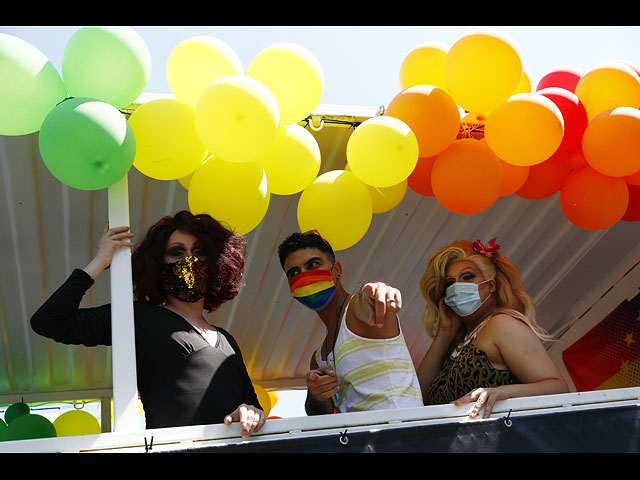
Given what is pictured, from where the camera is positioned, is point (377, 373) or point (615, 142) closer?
point (377, 373)

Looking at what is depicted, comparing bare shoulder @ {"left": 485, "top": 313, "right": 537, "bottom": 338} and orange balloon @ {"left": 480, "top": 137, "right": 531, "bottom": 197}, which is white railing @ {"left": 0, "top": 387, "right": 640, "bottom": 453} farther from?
orange balloon @ {"left": 480, "top": 137, "right": 531, "bottom": 197}

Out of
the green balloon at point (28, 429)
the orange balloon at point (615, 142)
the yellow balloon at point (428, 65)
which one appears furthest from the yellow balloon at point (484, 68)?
the green balloon at point (28, 429)

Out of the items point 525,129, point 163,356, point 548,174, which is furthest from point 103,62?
point 548,174

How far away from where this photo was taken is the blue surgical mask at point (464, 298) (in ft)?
13.5

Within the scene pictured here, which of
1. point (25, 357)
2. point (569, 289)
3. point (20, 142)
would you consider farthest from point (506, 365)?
point (25, 357)

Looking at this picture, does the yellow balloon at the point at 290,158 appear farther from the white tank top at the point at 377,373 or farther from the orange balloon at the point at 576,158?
the orange balloon at the point at 576,158

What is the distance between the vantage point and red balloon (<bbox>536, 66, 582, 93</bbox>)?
428 cm

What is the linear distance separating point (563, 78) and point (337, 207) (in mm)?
1516

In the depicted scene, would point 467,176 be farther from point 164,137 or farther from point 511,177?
point 164,137

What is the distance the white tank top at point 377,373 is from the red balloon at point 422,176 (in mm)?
996

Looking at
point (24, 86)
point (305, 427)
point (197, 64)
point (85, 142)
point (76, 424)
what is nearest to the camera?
point (305, 427)

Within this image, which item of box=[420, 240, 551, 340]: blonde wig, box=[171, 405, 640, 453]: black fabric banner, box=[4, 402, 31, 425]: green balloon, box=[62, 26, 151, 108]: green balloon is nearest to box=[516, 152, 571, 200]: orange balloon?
box=[420, 240, 551, 340]: blonde wig

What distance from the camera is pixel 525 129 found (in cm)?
376

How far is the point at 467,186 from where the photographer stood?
12.6ft
